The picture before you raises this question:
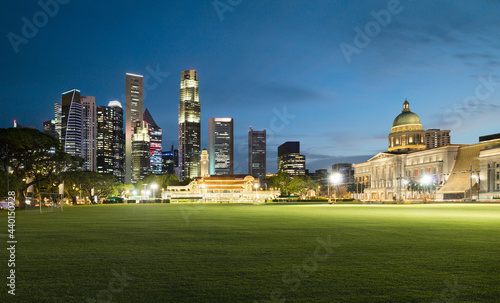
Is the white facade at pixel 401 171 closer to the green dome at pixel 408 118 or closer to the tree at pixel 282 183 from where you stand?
the green dome at pixel 408 118

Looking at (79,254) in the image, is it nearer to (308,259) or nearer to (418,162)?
(308,259)

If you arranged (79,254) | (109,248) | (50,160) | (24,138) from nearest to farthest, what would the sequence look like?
1. (79,254)
2. (109,248)
3. (24,138)
4. (50,160)

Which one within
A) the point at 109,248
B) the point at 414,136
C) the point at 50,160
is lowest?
the point at 109,248

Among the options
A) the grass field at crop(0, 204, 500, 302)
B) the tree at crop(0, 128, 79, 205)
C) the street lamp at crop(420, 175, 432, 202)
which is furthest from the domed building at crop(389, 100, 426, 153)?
the grass field at crop(0, 204, 500, 302)

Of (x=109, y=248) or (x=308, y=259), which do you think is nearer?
(x=308, y=259)

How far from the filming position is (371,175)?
177 meters

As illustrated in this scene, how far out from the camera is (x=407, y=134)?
167500 mm

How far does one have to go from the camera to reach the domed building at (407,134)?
6511 inches

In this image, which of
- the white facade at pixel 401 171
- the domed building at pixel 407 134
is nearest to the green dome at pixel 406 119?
the domed building at pixel 407 134

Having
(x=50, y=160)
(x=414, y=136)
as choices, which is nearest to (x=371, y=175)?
(x=414, y=136)

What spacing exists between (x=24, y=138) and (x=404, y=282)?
52.4 metres

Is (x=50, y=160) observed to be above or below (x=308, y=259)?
above

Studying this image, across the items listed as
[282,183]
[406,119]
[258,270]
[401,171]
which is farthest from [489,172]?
[258,270]

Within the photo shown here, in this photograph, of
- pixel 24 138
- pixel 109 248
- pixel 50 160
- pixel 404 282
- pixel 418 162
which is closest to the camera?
pixel 404 282
